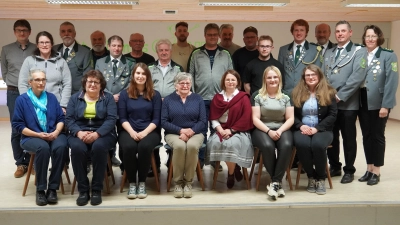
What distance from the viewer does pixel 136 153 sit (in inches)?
146

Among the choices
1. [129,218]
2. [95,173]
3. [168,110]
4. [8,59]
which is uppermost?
[8,59]

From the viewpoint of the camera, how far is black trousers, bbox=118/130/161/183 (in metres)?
3.66

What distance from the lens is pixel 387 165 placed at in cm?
490

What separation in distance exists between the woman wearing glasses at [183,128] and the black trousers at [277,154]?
0.57 m

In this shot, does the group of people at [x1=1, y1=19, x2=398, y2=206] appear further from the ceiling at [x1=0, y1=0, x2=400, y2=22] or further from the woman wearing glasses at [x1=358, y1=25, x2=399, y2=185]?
the ceiling at [x1=0, y1=0, x2=400, y2=22]

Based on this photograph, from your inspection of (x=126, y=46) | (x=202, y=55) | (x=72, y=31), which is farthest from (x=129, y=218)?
(x=126, y=46)

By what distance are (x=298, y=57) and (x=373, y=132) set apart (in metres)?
1.06

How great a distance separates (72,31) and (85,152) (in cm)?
153

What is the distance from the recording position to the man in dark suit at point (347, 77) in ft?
13.2

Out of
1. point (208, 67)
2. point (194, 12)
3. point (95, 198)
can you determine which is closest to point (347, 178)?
point (208, 67)

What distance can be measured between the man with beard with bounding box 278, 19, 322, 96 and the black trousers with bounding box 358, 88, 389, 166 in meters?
0.62

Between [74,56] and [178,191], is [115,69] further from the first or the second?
[178,191]

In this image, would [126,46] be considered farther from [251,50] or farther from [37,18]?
[251,50]

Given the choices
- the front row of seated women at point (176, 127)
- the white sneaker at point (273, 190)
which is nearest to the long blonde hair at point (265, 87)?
the front row of seated women at point (176, 127)
